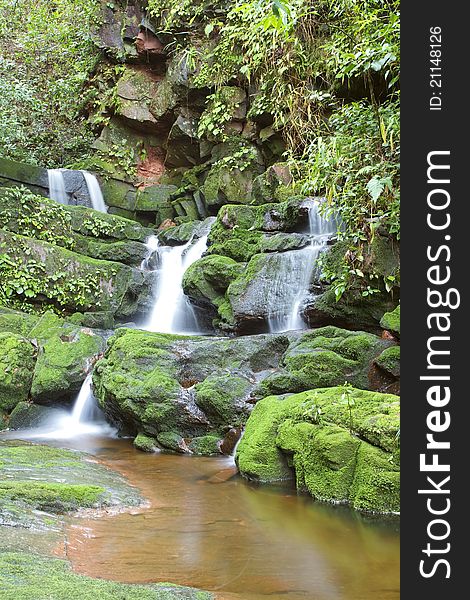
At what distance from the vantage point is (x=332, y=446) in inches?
197

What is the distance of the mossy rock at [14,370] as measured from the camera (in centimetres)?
841

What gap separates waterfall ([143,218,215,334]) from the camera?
11.1 m

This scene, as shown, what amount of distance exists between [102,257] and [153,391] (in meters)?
6.25

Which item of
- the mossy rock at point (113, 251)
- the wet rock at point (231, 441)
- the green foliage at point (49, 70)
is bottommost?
Result: the wet rock at point (231, 441)

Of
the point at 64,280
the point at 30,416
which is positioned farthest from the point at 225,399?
the point at 64,280

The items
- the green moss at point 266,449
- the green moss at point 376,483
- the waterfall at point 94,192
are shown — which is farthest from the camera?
the waterfall at point 94,192

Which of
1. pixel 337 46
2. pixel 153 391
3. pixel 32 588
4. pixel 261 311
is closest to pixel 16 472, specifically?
pixel 153 391

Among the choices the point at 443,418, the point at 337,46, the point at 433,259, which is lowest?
the point at 443,418

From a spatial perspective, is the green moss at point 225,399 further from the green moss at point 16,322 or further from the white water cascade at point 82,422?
the green moss at point 16,322

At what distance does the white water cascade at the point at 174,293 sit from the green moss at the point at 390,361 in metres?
4.78

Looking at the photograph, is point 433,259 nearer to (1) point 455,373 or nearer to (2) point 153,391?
(1) point 455,373

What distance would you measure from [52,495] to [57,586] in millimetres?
1989

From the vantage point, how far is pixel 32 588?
2.42 m

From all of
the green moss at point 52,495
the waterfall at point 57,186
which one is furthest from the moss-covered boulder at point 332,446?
the waterfall at point 57,186
